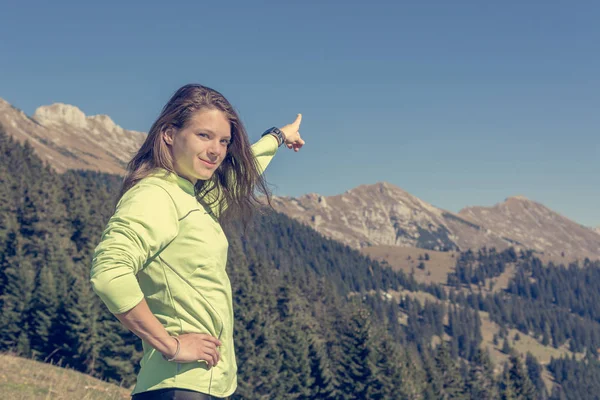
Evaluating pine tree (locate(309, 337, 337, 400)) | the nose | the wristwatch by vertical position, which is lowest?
pine tree (locate(309, 337, 337, 400))

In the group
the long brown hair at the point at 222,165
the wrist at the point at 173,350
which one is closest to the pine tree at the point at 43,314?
the long brown hair at the point at 222,165

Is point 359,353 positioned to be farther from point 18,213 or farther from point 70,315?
point 18,213

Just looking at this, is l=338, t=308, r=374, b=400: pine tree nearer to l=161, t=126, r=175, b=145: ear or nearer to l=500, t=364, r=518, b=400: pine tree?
l=500, t=364, r=518, b=400: pine tree

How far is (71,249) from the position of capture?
7119cm

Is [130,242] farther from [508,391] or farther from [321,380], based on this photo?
[508,391]

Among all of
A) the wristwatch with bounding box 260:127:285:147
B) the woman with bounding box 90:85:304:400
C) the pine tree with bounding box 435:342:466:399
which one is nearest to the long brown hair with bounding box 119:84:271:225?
the woman with bounding box 90:85:304:400

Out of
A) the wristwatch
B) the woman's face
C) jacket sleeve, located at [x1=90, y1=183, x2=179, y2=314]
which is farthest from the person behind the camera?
the wristwatch

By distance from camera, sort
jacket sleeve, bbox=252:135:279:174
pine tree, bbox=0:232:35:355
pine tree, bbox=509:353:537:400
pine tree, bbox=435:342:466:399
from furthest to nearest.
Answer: pine tree, bbox=435:342:466:399
pine tree, bbox=509:353:537:400
pine tree, bbox=0:232:35:355
jacket sleeve, bbox=252:135:279:174

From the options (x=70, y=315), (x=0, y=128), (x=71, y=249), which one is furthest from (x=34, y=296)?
(x=0, y=128)

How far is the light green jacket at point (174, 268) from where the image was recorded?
10.3 feet

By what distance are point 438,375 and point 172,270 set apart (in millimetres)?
72870

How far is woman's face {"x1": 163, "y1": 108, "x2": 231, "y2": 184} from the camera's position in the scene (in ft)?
12.4

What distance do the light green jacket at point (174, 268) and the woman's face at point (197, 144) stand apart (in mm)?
118

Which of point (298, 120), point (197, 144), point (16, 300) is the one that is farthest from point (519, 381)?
point (197, 144)
